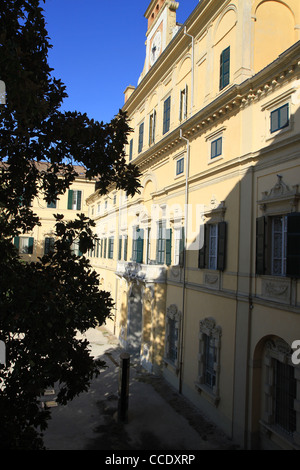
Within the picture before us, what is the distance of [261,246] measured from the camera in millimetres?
10195

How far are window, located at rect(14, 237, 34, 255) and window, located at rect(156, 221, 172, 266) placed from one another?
20.6 m

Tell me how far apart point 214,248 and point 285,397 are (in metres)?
5.33

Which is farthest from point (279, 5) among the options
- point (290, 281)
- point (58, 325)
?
point (58, 325)

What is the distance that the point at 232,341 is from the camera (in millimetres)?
11414

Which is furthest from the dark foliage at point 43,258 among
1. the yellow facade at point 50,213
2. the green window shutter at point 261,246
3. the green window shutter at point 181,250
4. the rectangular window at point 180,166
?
the yellow facade at point 50,213

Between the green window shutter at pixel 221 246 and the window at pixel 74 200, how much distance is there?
27.8 metres

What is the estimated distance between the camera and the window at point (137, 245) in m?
20.3

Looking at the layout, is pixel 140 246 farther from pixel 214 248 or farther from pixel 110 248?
pixel 110 248

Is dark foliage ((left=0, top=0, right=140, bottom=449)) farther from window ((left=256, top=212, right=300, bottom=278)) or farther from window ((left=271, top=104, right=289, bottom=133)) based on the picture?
window ((left=271, top=104, right=289, bottom=133))

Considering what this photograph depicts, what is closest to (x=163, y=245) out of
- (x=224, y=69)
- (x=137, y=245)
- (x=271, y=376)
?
(x=137, y=245)

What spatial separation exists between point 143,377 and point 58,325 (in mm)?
12897

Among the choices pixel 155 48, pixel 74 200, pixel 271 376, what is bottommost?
pixel 271 376

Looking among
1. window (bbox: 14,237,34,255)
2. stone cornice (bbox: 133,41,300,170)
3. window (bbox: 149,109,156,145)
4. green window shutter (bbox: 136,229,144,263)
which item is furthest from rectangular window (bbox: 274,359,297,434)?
window (bbox: 14,237,34,255)
